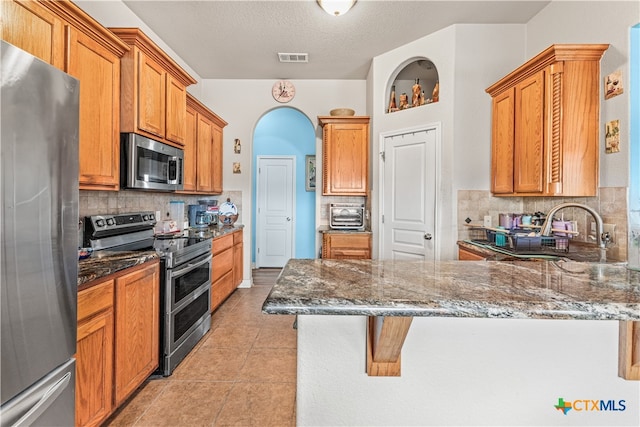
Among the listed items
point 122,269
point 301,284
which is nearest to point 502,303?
point 301,284

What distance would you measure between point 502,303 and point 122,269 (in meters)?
1.80

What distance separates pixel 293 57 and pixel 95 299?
3.26 meters

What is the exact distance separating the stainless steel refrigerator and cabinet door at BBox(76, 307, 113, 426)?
6.8 inches

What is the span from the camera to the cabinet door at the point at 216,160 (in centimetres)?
411

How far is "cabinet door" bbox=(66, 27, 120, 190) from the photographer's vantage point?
1.83m

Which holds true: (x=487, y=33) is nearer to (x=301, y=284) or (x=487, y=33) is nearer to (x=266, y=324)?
(x=301, y=284)

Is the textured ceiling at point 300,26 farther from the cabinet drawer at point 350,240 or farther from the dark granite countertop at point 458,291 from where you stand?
the dark granite countertop at point 458,291

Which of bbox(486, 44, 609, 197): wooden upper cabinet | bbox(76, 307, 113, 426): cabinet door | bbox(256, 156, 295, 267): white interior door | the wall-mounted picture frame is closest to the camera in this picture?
bbox(76, 307, 113, 426): cabinet door

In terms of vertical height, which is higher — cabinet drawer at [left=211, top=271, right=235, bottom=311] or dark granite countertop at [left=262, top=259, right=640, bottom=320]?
dark granite countertop at [left=262, top=259, right=640, bottom=320]

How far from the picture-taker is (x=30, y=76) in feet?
3.55

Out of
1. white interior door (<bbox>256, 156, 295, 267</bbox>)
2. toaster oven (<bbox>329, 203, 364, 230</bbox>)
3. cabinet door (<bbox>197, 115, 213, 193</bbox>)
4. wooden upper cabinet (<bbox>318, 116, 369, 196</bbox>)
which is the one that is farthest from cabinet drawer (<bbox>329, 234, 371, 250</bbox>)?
white interior door (<bbox>256, 156, 295, 267</bbox>)

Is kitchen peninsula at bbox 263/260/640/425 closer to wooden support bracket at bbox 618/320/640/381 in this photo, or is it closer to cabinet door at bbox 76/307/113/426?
wooden support bracket at bbox 618/320/640/381

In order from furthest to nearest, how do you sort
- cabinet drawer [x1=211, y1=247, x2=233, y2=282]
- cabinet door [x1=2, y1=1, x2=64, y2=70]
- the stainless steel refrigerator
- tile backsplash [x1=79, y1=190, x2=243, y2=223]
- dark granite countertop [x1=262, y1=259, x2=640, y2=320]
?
cabinet drawer [x1=211, y1=247, x2=233, y2=282] < tile backsplash [x1=79, y1=190, x2=243, y2=223] < cabinet door [x1=2, y1=1, x2=64, y2=70] < the stainless steel refrigerator < dark granite countertop [x1=262, y1=259, x2=640, y2=320]

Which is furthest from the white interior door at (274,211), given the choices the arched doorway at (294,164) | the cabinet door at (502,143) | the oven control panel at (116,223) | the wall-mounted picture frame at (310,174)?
the cabinet door at (502,143)
